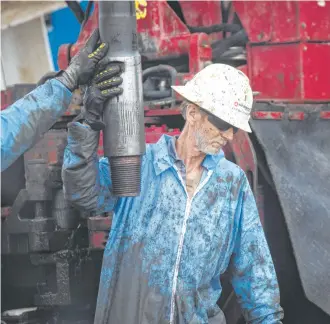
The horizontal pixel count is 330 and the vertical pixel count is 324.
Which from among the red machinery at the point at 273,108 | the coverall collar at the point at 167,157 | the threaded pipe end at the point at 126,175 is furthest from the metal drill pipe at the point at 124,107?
the red machinery at the point at 273,108

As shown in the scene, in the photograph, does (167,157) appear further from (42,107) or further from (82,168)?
(42,107)

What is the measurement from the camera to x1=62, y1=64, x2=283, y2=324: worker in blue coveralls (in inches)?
142

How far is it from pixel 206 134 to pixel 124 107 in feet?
1.33

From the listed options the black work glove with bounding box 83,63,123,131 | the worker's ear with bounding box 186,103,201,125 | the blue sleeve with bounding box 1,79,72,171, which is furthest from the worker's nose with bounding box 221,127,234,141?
the blue sleeve with bounding box 1,79,72,171

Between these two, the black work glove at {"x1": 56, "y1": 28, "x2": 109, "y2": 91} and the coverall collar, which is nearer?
the black work glove at {"x1": 56, "y1": 28, "x2": 109, "y2": 91}

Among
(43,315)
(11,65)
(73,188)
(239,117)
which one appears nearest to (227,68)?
(239,117)

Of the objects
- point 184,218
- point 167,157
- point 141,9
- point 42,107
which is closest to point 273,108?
point 141,9

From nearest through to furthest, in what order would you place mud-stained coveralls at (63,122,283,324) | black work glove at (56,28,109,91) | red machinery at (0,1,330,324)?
1. black work glove at (56,28,109,91)
2. mud-stained coveralls at (63,122,283,324)
3. red machinery at (0,1,330,324)

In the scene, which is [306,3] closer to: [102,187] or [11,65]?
[102,187]

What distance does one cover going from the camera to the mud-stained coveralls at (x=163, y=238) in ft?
11.8

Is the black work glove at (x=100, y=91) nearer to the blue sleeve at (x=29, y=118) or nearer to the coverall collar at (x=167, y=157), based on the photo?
the blue sleeve at (x=29, y=118)

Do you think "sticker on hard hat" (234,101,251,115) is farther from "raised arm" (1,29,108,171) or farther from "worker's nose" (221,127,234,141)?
"raised arm" (1,29,108,171)

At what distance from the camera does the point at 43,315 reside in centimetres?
514

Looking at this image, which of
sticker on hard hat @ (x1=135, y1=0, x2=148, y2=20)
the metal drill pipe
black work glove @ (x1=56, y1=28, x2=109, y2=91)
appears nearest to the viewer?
black work glove @ (x1=56, y1=28, x2=109, y2=91)
